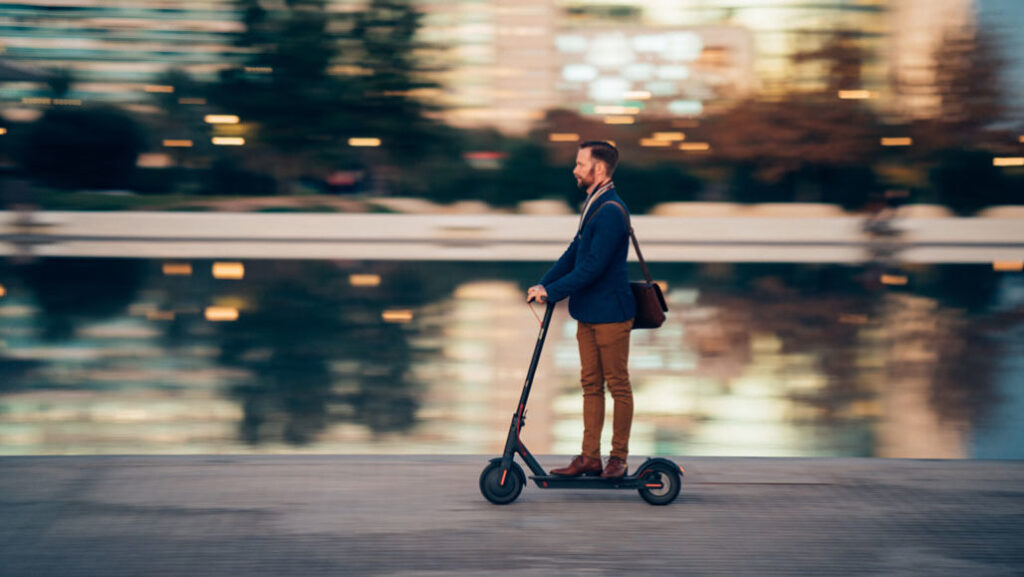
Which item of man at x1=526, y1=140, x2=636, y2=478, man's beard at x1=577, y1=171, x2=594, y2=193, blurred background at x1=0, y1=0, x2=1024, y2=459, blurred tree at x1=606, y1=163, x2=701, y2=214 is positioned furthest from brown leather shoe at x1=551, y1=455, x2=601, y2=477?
blurred tree at x1=606, y1=163, x2=701, y2=214

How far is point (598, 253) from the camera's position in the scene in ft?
14.9

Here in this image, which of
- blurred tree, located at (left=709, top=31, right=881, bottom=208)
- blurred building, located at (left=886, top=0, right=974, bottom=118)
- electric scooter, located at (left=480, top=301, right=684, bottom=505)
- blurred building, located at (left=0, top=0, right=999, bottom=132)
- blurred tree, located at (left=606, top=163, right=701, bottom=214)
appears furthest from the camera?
blurred building, located at (left=0, top=0, right=999, bottom=132)

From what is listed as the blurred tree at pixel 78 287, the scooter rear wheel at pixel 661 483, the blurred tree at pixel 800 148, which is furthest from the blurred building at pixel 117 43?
the scooter rear wheel at pixel 661 483

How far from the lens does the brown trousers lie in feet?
15.3

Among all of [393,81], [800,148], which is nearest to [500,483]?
[800,148]

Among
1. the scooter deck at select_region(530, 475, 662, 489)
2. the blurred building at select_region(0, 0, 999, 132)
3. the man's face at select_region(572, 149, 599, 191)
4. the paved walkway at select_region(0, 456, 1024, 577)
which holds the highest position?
the blurred building at select_region(0, 0, 999, 132)

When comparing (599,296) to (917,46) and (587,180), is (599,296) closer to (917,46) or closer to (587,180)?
(587,180)

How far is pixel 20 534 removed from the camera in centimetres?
421

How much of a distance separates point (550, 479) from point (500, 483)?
0.24 metres

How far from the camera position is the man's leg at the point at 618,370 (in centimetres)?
466

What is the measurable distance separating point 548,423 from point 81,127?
111 feet

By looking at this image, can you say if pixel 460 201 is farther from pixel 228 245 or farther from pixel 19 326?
pixel 19 326

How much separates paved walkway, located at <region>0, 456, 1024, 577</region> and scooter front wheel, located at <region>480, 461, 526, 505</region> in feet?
0.22

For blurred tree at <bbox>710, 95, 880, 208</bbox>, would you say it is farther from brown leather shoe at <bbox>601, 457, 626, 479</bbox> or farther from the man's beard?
brown leather shoe at <bbox>601, 457, 626, 479</bbox>
